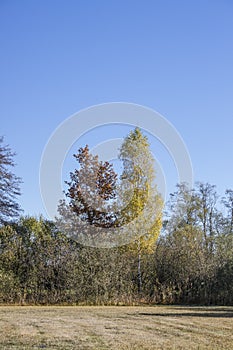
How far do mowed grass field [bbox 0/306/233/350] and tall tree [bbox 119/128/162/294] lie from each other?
710 centimetres

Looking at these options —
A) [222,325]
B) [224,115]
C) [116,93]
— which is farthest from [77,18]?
[222,325]

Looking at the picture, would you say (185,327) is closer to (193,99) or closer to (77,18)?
(193,99)

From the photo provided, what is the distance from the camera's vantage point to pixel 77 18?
1123 cm

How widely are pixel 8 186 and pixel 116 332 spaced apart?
1633 centimetres

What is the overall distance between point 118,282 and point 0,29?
8864 millimetres

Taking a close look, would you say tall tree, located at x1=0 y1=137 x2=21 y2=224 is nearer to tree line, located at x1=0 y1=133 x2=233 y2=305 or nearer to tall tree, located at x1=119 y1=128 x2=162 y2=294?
tree line, located at x1=0 y1=133 x2=233 y2=305

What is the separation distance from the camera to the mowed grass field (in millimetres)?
6176

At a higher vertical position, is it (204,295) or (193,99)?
(193,99)

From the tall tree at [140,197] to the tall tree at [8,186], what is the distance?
7.33 meters

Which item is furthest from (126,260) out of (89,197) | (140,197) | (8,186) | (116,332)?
(8,186)

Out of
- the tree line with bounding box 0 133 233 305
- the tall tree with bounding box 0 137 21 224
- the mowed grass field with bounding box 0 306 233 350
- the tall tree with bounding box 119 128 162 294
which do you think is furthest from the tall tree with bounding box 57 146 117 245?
the mowed grass field with bounding box 0 306 233 350

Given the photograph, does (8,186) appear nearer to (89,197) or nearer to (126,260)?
(89,197)

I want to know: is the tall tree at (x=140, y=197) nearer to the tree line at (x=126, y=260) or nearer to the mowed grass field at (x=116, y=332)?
the tree line at (x=126, y=260)

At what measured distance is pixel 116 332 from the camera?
7262mm
